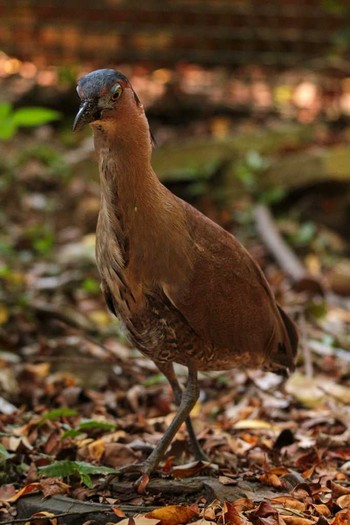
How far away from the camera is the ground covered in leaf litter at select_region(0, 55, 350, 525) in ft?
11.0

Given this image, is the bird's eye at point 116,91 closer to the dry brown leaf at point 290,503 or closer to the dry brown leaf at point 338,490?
the dry brown leaf at point 290,503

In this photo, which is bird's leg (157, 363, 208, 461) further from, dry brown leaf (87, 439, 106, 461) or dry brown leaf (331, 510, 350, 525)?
dry brown leaf (331, 510, 350, 525)

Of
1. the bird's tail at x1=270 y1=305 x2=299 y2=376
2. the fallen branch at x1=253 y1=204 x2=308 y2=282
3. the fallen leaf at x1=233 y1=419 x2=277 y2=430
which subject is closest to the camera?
the bird's tail at x1=270 y1=305 x2=299 y2=376

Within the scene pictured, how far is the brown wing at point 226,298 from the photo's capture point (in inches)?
135

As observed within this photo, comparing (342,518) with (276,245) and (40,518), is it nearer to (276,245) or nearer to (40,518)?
(40,518)

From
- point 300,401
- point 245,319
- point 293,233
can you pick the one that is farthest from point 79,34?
A: point 245,319

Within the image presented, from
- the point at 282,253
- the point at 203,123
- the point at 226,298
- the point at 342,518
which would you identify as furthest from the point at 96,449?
the point at 203,123

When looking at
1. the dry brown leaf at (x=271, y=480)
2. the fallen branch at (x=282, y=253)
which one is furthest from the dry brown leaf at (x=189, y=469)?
the fallen branch at (x=282, y=253)

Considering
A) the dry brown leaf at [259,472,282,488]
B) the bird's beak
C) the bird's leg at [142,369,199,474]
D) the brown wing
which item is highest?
the bird's beak

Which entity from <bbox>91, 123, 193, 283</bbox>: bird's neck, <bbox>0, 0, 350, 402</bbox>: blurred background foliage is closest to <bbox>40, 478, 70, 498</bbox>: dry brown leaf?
<bbox>91, 123, 193, 283</bbox>: bird's neck

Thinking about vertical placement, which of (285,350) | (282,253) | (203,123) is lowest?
(285,350)

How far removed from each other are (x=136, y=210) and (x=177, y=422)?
0.89 metres

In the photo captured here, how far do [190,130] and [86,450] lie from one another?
6.46 metres

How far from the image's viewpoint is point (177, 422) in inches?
139
